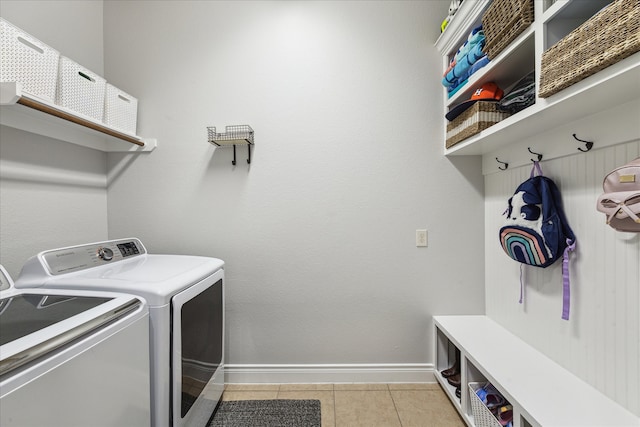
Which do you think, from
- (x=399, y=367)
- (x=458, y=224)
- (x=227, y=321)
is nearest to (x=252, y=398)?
(x=227, y=321)

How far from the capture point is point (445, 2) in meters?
1.86

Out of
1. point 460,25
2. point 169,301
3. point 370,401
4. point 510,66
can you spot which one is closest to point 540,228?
point 510,66

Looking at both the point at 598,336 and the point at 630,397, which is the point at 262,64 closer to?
the point at 598,336

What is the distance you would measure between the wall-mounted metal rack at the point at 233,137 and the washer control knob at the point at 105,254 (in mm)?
833

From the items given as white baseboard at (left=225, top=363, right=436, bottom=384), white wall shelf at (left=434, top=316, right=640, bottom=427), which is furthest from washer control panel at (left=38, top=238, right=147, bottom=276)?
white wall shelf at (left=434, top=316, right=640, bottom=427)

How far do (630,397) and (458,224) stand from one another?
1074 mm

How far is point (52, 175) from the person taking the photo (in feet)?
5.29

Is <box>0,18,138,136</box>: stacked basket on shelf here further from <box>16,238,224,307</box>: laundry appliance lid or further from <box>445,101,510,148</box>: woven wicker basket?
<box>445,101,510,148</box>: woven wicker basket

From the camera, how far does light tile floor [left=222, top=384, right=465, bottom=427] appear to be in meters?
1.59

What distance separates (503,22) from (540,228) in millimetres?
938

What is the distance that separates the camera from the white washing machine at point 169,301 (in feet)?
3.58

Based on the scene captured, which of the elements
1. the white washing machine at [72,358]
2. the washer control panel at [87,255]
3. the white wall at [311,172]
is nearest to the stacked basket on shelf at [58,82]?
the white wall at [311,172]

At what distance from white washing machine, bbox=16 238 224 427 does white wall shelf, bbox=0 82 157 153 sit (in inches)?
24.8

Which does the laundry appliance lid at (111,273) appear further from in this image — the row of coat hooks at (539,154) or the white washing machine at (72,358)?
the row of coat hooks at (539,154)
